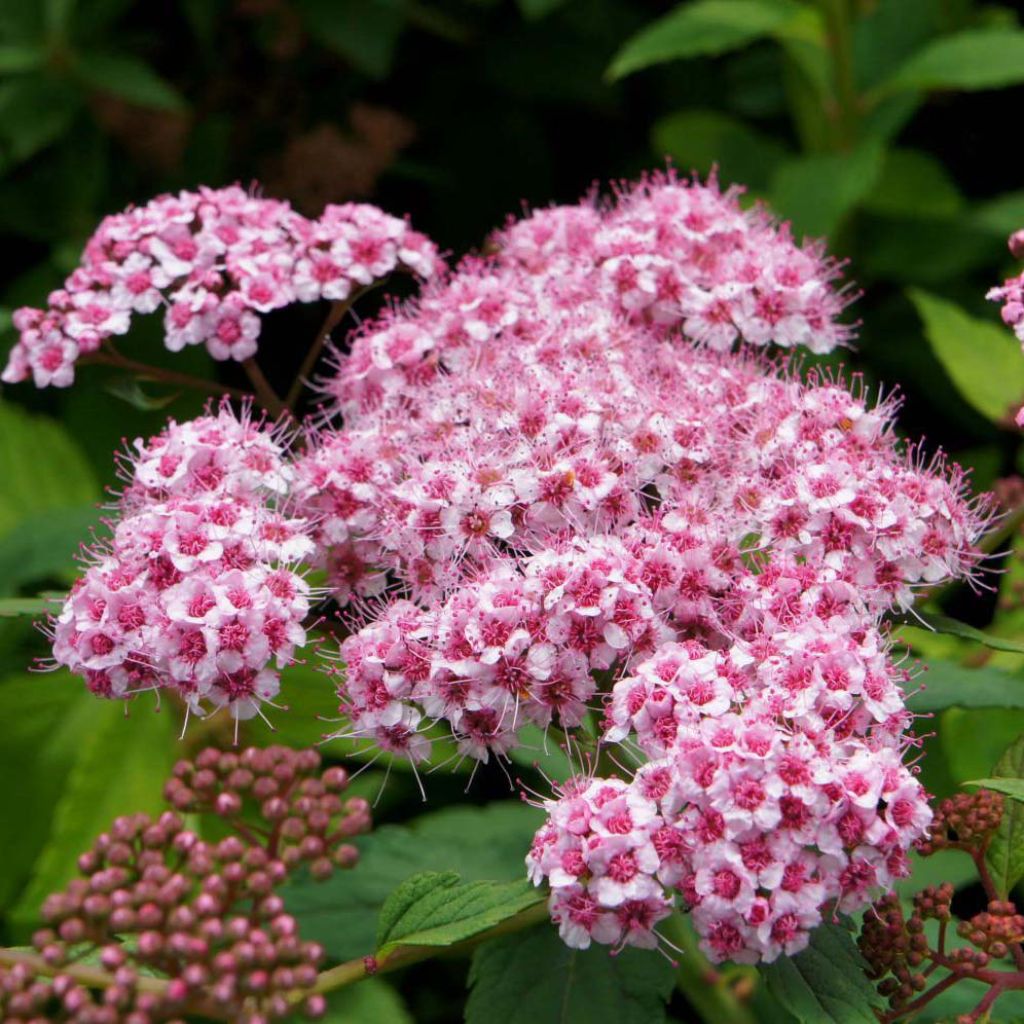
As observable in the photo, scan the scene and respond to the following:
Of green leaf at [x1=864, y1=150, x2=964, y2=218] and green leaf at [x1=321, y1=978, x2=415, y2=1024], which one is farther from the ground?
green leaf at [x1=864, y1=150, x2=964, y2=218]

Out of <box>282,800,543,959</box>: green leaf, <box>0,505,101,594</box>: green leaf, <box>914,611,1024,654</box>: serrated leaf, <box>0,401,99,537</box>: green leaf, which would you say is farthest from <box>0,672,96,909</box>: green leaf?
<box>914,611,1024,654</box>: serrated leaf

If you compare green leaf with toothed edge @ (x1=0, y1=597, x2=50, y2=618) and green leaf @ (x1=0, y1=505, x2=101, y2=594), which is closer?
green leaf with toothed edge @ (x1=0, y1=597, x2=50, y2=618)

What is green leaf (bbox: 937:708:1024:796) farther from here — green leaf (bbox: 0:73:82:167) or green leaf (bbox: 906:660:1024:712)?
green leaf (bbox: 0:73:82:167)

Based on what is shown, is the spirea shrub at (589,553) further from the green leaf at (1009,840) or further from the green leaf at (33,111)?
the green leaf at (33,111)

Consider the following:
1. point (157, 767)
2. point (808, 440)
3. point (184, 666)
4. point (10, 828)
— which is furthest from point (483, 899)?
point (10, 828)

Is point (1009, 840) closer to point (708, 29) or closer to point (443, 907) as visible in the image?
point (443, 907)

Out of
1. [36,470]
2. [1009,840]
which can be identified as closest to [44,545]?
[36,470]
